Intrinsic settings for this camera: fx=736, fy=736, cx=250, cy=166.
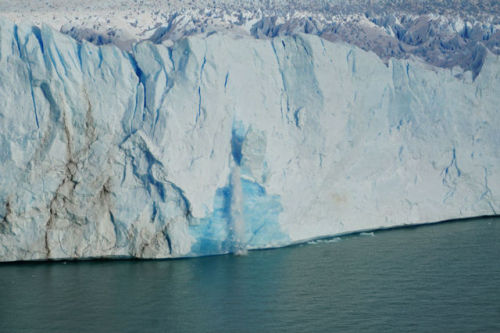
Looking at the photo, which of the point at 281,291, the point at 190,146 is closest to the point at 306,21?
the point at 190,146

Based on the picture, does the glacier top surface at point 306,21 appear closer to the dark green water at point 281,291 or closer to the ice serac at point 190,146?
the ice serac at point 190,146

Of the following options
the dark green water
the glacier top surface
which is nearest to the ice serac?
the dark green water

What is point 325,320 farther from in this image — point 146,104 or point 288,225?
point 146,104

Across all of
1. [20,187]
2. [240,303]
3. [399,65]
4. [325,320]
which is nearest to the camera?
[325,320]

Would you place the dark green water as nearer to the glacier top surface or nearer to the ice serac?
the ice serac

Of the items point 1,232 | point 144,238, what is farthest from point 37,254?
point 144,238

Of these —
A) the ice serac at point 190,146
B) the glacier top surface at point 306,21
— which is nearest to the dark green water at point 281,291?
the ice serac at point 190,146
